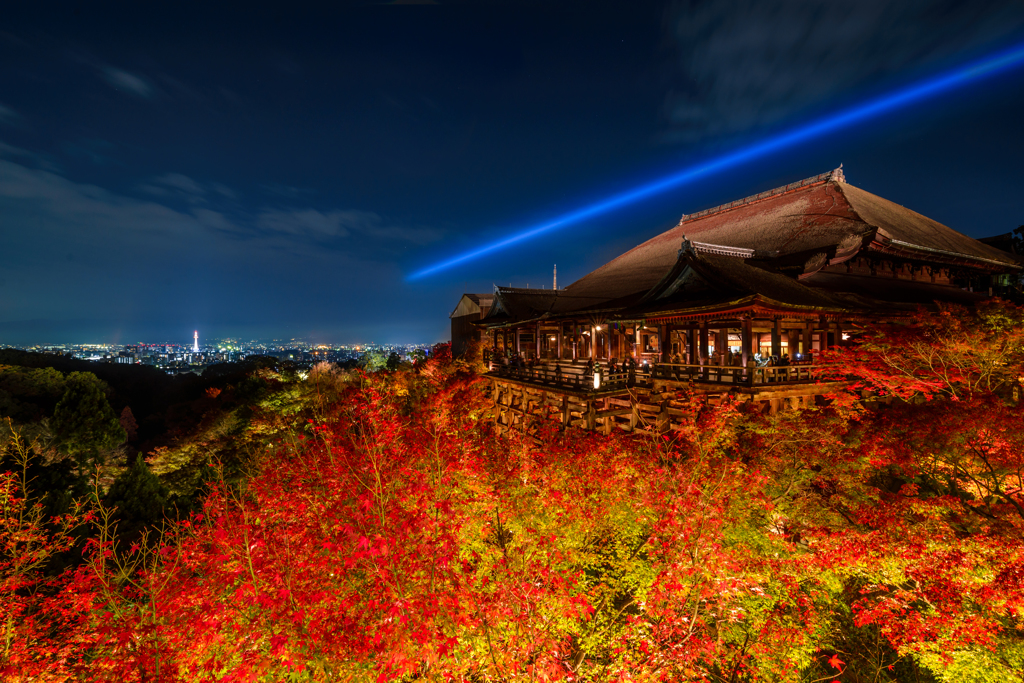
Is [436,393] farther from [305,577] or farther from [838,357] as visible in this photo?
[838,357]

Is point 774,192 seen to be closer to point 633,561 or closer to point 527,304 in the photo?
point 527,304

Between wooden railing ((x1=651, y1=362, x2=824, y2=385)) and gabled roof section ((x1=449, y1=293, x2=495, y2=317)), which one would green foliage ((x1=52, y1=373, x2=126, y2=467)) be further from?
wooden railing ((x1=651, y1=362, x2=824, y2=385))

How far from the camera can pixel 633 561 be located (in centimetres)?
1168

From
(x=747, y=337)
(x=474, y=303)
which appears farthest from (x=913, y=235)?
(x=474, y=303)

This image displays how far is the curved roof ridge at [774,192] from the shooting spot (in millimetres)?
27500

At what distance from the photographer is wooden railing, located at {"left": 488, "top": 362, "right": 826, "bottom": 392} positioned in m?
14.3

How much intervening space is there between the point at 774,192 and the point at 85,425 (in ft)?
183

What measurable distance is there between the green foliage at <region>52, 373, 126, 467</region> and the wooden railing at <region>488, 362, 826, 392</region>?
34305 millimetres

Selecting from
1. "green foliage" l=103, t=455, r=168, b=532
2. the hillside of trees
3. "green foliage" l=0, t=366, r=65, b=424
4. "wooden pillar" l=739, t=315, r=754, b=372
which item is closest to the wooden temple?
"wooden pillar" l=739, t=315, r=754, b=372

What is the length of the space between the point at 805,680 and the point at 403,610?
408 inches

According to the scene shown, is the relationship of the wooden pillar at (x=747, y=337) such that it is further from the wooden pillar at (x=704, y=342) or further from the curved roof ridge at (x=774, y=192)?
the curved roof ridge at (x=774, y=192)

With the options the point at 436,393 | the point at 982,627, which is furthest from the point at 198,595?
the point at 982,627

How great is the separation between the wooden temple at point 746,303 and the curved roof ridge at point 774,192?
0.43ft

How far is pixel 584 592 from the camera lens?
37.9 ft
